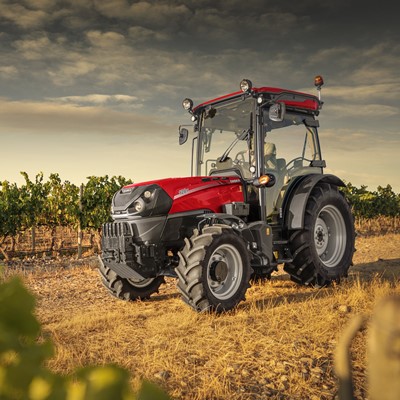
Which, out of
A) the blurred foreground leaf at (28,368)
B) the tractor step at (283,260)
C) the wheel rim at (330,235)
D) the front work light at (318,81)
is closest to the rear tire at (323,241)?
the wheel rim at (330,235)

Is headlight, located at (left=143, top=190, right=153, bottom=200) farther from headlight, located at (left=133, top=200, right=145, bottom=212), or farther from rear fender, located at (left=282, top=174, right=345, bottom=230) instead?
rear fender, located at (left=282, top=174, right=345, bottom=230)

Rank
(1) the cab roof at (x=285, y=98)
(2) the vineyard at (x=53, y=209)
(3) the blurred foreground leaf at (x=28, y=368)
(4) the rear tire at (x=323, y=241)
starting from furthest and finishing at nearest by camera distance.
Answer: (2) the vineyard at (x=53, y=209) < (4) the rear tire at (x=323, y=241) < (1) the cab roof at (x=285, y=98) < (3) the blurred foreground leaf at (x=28, y=368)

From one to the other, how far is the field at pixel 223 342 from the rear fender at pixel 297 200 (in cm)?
90

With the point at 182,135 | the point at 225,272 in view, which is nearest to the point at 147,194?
the point at 225,272

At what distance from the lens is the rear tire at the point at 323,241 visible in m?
5.78

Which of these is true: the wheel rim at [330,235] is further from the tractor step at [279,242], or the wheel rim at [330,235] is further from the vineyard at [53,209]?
the vineyard at [53,209]

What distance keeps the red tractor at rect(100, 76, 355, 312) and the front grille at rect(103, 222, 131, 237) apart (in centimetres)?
2

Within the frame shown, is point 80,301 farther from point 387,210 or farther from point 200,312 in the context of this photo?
point 387,210

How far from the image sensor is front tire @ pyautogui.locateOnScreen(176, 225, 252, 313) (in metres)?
4.56

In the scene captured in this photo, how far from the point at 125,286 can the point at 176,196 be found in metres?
1.39

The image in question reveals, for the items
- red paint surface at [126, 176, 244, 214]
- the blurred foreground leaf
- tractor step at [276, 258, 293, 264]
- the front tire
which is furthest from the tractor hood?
the blurred foreground leaf

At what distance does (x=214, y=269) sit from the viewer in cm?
484

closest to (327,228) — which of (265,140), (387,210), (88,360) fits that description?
(265,140)

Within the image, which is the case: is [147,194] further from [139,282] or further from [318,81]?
[318,81]
